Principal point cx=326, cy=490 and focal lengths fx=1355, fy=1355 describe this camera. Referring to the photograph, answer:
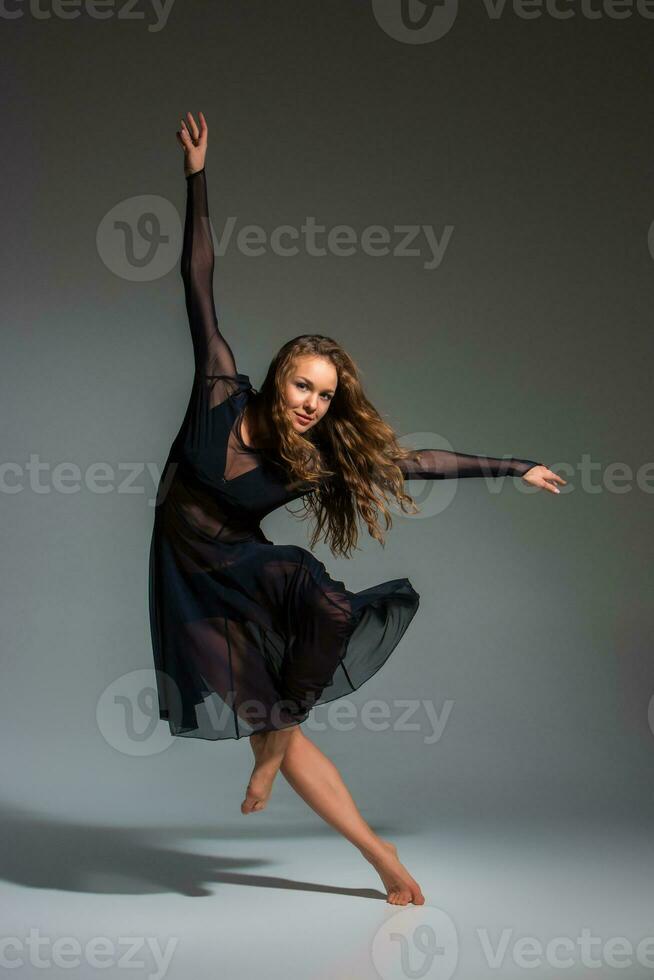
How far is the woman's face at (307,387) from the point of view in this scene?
10.3ft

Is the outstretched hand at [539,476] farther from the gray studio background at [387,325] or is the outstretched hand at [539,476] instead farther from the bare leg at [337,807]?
the gray studio background at [387,325]

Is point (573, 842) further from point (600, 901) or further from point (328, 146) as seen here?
point (328, 146)

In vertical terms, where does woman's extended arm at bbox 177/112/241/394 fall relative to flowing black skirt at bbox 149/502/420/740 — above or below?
above

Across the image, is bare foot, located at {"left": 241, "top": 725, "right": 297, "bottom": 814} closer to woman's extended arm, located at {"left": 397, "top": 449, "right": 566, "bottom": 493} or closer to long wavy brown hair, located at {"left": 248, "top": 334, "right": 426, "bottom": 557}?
long wavy brown hair, located at {"left": 248, "top": 334, "right": 426, "bottom": 557}

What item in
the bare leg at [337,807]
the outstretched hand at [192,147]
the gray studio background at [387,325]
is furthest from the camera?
the gray studio background at [387,325]

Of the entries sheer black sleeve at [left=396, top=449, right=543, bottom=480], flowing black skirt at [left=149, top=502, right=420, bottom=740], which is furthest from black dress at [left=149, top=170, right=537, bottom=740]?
sheer black sleeve at [left=396, top=449, right=543, bottom=480]

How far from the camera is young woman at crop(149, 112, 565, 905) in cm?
314

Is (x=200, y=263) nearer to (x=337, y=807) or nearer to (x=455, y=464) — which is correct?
(x=455, y=464)

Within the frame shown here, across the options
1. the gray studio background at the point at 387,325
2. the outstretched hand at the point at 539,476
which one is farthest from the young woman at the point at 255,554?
the gray studio background at the point at 387,325

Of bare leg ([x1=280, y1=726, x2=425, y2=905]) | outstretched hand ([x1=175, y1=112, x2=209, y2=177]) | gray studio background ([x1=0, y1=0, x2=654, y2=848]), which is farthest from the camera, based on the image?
gray studio background ([x1=0, y1=0, x2=654, y2=848])

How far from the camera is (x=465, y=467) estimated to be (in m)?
3.27

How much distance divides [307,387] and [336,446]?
0.19 meters

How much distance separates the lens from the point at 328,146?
464 cm

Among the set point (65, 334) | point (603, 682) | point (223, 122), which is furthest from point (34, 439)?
point (603, 682)
